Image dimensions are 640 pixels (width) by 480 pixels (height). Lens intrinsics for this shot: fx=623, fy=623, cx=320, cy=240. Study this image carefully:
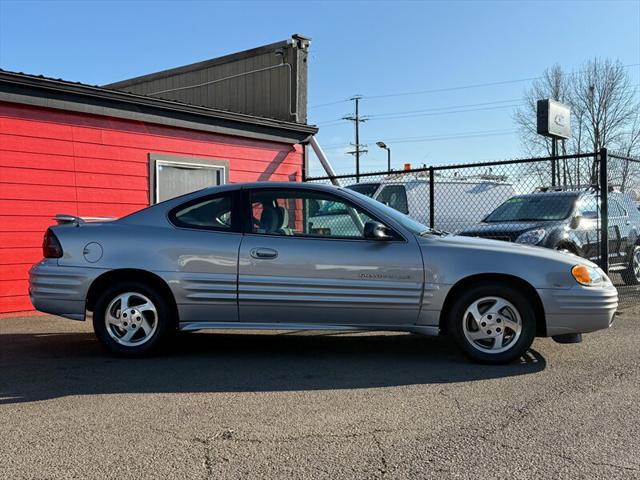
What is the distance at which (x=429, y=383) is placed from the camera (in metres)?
4.95

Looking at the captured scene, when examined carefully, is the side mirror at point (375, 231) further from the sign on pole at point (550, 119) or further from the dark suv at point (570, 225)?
the sign on pole at point (550, 119)

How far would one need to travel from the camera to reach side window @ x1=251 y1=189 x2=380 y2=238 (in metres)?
5.78

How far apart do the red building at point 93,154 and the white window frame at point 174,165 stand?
0.02 metres

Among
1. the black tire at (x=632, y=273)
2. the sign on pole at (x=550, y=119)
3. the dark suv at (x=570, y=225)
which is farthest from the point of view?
the sign on pole at (x=550, y=119)

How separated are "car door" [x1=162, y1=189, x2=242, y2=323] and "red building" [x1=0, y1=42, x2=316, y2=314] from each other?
3722 millimetres

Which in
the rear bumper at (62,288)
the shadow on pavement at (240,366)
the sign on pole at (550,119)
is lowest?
the shadow on pavement at (240,366)

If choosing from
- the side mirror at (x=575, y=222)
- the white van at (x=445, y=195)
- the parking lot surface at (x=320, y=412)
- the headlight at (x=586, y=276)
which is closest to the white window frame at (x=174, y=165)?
the white van at (x=445, y=195)

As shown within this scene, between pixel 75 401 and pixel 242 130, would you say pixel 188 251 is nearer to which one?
pixel 75 401

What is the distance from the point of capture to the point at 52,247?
5852 mm

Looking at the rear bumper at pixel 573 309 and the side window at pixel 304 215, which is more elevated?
the side window at pixel 304 215

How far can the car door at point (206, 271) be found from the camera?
567 cm

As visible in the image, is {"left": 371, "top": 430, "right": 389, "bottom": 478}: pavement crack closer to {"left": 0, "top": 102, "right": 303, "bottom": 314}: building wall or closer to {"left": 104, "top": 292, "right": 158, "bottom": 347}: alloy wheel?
{"left": 104, "top": 292, "right": 158, "bottom": 347}: alloy wheel

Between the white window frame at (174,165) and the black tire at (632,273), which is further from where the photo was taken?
the black tire at (632,273)

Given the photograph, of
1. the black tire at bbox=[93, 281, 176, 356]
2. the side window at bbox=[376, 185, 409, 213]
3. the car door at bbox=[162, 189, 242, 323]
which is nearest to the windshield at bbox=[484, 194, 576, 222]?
the side window at bbox=[376, 185, 409, 213]
